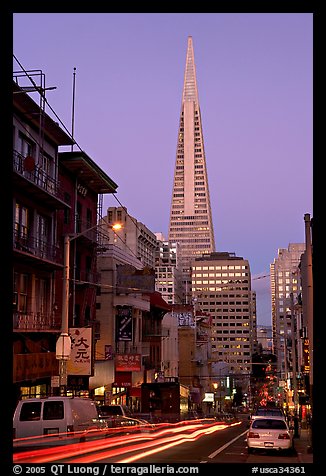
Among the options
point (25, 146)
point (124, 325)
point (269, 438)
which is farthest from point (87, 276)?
point (269, 438)

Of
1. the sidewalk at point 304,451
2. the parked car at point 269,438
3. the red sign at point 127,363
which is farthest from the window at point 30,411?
the red sign at point 127,363

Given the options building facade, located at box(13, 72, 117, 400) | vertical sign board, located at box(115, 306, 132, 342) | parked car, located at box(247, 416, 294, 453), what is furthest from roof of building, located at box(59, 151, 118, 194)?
parked car, located at box(247, 416, 294, 453)

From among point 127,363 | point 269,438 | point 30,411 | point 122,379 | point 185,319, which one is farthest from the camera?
point 185,319

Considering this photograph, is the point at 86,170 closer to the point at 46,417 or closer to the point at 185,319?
the point at 46,417

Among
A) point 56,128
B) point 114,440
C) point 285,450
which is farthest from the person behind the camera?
point 56,128

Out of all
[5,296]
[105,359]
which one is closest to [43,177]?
[105,359]

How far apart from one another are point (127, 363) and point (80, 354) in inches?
690

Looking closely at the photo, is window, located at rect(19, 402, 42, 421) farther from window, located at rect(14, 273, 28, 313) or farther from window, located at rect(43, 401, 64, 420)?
Result: window, located at rect(14, 273, 28, 313)

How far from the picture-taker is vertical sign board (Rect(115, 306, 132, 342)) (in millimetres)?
42125

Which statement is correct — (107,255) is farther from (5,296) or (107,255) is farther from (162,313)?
(5,296)

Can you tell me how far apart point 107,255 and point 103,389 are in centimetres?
988

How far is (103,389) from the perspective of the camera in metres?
42.8

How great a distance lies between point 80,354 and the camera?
24.8 metres
